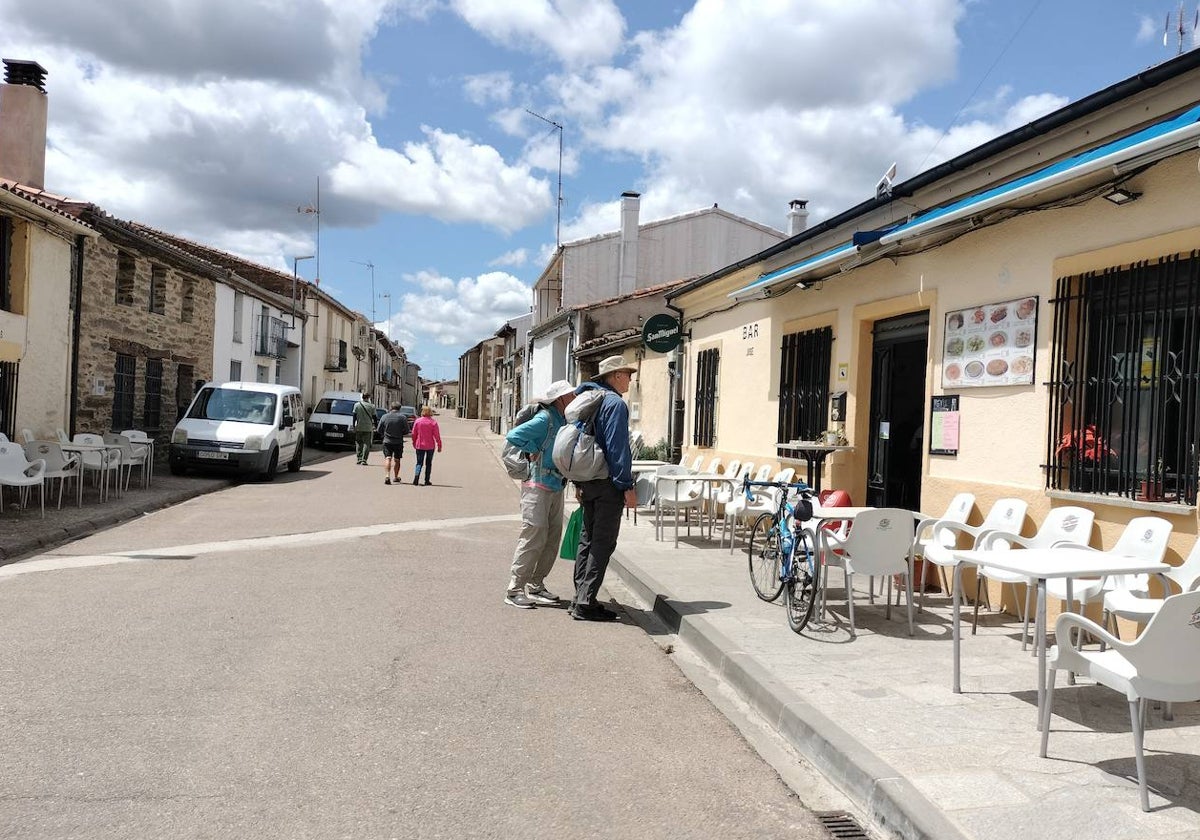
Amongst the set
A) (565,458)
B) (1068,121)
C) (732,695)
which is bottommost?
(732,695)

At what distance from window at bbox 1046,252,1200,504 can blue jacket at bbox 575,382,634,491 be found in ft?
9.96

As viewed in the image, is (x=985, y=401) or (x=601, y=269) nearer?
(x=985, y=401)

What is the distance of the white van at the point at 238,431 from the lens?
16.2m

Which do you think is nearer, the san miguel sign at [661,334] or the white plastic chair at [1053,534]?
the white plastic chair at [1053,534]

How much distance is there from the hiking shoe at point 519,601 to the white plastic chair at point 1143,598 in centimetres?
394

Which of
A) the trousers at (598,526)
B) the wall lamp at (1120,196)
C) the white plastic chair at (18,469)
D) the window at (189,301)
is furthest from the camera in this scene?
the window at (189,301)

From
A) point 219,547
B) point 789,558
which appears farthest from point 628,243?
point 789,558

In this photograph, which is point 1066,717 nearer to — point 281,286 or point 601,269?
point 601,269

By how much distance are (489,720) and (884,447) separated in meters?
6.21

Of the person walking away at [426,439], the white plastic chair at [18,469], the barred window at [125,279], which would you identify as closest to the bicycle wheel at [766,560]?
the white plastic chair at [18,469]

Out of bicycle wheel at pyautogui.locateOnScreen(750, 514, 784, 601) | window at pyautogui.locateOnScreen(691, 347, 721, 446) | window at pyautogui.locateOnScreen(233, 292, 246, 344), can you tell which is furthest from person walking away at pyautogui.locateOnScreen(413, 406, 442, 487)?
window at pyautogui.locateOnScreen(233, 292, 246, 344)

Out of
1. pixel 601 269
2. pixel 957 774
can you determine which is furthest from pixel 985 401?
pixel 601 269

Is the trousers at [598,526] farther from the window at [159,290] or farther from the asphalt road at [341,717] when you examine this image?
the window at [159,290]

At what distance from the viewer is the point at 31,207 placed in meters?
13.7
